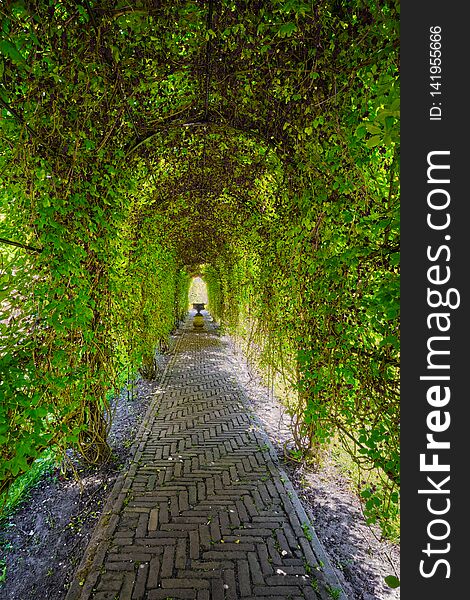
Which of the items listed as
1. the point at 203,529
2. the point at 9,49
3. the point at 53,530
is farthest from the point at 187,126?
the point at 53,530

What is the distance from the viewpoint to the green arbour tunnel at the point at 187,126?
2088 millimetres

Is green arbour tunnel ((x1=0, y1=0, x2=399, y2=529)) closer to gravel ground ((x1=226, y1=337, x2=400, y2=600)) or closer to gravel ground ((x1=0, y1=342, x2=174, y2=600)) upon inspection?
gravel ground ((x1=226, y1=337, x2=400, y2=600))

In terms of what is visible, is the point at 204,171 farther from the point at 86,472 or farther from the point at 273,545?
the point at 273,545

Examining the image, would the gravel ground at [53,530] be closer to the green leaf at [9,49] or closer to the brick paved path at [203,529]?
the brick paved path at [203,529]

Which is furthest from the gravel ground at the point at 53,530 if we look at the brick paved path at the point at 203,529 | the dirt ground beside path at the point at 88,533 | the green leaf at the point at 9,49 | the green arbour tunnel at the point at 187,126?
the green leaf at the point at 9,49

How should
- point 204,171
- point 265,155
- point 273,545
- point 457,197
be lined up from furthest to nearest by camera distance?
point 204,171, point 265,155, point 273,545, point 457,197

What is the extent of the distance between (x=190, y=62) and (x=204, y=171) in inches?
128

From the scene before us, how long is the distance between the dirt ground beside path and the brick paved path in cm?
15

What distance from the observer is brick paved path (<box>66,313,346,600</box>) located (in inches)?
96.4

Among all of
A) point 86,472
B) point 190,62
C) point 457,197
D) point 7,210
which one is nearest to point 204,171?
point 190,62

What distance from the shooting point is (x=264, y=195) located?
527 centimetres

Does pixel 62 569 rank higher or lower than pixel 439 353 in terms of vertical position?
lower

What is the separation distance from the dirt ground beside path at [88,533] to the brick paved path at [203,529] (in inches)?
5.8

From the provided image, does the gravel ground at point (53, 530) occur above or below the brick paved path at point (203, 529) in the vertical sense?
below
